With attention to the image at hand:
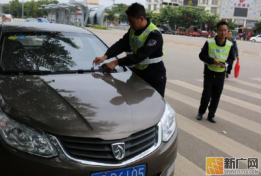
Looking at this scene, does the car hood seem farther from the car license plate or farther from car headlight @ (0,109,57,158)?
the car license plate

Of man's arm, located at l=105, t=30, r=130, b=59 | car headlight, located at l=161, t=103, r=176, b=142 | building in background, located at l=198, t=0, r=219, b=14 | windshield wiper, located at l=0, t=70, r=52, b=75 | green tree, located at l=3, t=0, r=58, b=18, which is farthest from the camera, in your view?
green tree, located at l=3, t=0, r=58, b=18

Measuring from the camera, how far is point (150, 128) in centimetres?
229

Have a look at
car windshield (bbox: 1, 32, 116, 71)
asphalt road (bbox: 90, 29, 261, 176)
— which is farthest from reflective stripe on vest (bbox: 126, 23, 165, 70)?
asphalt road (bbox: 90, 29, 261, 176)

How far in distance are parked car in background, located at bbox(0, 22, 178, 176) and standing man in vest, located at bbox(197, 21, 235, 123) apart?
6.22ft

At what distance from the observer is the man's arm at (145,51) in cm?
334

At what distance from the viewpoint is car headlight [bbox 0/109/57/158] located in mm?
1973

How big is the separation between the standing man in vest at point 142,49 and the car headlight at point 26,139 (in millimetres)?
1411

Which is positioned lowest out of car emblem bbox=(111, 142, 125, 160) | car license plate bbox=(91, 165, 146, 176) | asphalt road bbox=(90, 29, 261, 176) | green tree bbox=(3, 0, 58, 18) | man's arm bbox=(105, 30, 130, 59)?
asphalt road bbox=(90, 29, 261, 176)

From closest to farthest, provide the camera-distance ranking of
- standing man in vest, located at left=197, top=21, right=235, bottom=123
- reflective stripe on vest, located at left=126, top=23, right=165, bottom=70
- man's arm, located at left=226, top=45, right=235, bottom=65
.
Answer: reflective stripe on vest, located at left=126, top=23, right=165, bottom=70, standing man in vest, located at left=197, top=21, right=235, bottom=123, man's arm, located at left=226, top=45, right=235, bottom=65

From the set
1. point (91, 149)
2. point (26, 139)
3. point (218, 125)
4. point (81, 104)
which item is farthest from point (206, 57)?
point (26, 139)

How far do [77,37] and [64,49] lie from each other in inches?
15.1

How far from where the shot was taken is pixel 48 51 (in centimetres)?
337

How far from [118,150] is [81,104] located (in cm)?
53

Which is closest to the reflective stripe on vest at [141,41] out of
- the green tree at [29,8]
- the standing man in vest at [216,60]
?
the standing man in vest at [216,60]
